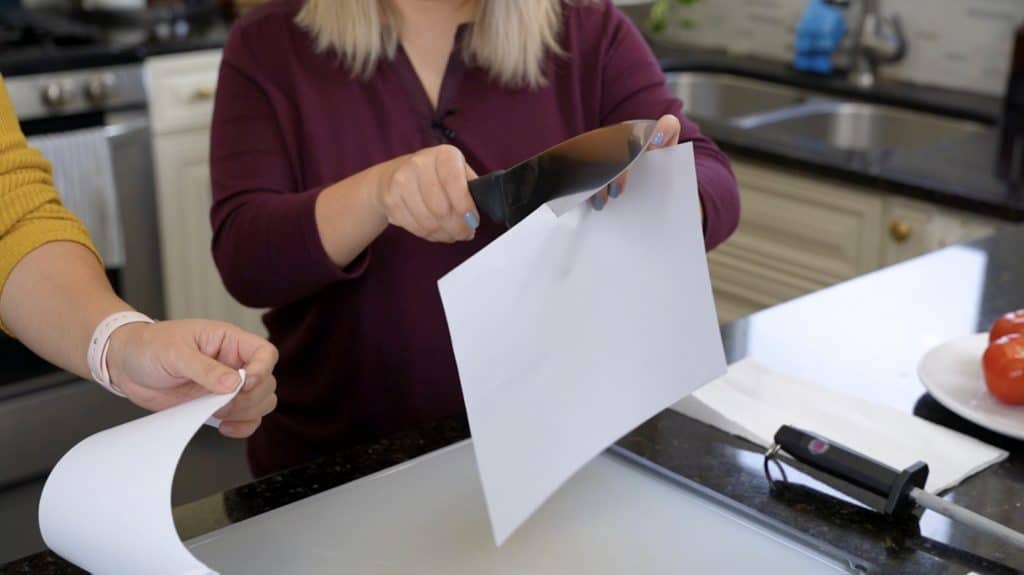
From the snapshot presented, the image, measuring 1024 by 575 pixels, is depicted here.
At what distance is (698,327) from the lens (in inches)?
36.3

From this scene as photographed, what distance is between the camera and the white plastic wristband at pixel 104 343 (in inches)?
35.4

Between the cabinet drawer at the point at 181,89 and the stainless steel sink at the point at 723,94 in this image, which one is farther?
the stainless steel sink at the point at 723,94

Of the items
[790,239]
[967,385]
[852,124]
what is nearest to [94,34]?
[790,239]

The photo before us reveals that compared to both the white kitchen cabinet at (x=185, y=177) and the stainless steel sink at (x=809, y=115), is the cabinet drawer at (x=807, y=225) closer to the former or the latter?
the stainless steel sink at (x=809, y=115)

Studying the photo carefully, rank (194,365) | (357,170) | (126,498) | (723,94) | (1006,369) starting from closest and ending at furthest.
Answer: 1. (126,498)
2. (194,365)
3. (1006,369)
4. (357,170)
5. (723,94)

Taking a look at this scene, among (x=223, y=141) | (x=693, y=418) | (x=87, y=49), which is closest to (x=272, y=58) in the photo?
(x=223, y=141)

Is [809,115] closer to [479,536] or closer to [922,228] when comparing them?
[922,228]

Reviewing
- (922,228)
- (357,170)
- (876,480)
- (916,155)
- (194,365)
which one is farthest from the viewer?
(916,155)

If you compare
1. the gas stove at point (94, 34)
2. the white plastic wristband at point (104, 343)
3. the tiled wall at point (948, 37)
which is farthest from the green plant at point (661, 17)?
the white plastic wristband at point (104, 343)

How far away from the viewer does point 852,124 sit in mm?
2717

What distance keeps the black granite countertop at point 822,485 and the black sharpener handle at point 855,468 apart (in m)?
0.02

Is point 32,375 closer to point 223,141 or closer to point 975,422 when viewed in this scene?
point 223,141

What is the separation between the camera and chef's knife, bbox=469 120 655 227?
83 cm

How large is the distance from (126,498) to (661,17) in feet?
8.83
